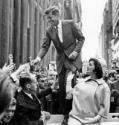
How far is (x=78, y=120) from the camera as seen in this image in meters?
4.62

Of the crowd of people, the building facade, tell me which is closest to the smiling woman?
the crowd of people

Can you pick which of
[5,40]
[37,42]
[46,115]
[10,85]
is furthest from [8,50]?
[10,85]

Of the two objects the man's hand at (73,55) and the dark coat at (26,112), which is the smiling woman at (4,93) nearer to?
the dark coat at (26,112)

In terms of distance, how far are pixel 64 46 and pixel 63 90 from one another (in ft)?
2.68

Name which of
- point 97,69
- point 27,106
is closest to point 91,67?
point 97,69

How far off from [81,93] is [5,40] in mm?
22015

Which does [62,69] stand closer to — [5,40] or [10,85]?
[10,85]

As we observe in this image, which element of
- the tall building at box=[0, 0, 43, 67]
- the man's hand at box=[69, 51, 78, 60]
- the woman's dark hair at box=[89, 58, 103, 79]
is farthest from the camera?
the tall building at box=[0, 0, 43, 67]

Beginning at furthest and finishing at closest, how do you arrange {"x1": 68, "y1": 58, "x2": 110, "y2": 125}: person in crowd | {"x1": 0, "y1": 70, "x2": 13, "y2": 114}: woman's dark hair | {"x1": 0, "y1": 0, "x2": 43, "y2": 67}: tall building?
{"x1": 0, "y1": 0, "x2": 43, "y2": 67}: tall building
{"x1": 68, "y1": 58, "x2": 110, "y2": 125}: person in crowd
{"x1": 0, "y1": 70, "x2": 13, "y2": 114}: woman's dark hair

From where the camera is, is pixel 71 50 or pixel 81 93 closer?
pixel 81 93

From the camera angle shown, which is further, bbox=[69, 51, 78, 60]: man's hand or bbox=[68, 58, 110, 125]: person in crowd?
bbox=[69, 51, 78, 60]: man's hand

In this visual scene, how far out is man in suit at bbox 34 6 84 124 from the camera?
23.5 ft

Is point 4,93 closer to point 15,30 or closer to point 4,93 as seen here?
point 4,93

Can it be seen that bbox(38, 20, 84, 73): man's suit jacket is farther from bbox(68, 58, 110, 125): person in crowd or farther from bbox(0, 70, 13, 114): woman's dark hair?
bbox(0, 70, 13, 114): woman's dark hair
